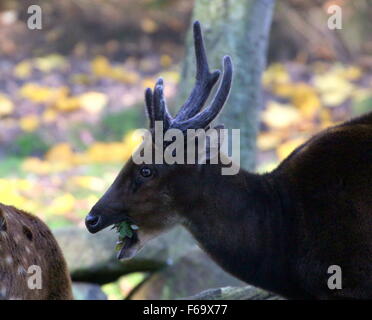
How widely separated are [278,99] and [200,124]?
7.59 metres

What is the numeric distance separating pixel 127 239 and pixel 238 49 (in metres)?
3.26

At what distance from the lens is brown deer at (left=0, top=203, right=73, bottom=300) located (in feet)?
15.0

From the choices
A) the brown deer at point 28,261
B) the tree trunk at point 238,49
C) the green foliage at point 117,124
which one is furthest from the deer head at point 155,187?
the green foliage at point 117,124

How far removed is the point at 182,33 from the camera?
14383mm

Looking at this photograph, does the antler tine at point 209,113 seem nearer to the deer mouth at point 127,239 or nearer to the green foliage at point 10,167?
the deer mouth at point 127,239

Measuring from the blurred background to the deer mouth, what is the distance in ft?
7.24

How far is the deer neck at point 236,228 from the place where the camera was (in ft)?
17.0

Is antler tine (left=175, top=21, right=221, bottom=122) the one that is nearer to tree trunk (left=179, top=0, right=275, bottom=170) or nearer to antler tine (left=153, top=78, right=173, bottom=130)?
antler tine (left=153, top=78, right=173, bottom=130)

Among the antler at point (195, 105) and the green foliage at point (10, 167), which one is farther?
the green foliage at point (10, 167)

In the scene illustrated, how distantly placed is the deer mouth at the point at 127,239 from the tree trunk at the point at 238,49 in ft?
9.35

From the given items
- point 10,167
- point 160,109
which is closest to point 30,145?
point 10,167

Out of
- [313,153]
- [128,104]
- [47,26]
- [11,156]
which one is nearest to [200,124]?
[313,153]

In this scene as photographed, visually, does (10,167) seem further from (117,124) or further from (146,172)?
(146,172)

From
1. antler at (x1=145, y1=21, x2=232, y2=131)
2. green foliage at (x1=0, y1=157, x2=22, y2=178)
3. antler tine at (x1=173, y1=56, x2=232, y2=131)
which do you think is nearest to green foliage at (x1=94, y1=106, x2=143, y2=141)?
green foliage at (x1=0, y1=157, x2=22, y2=178)
